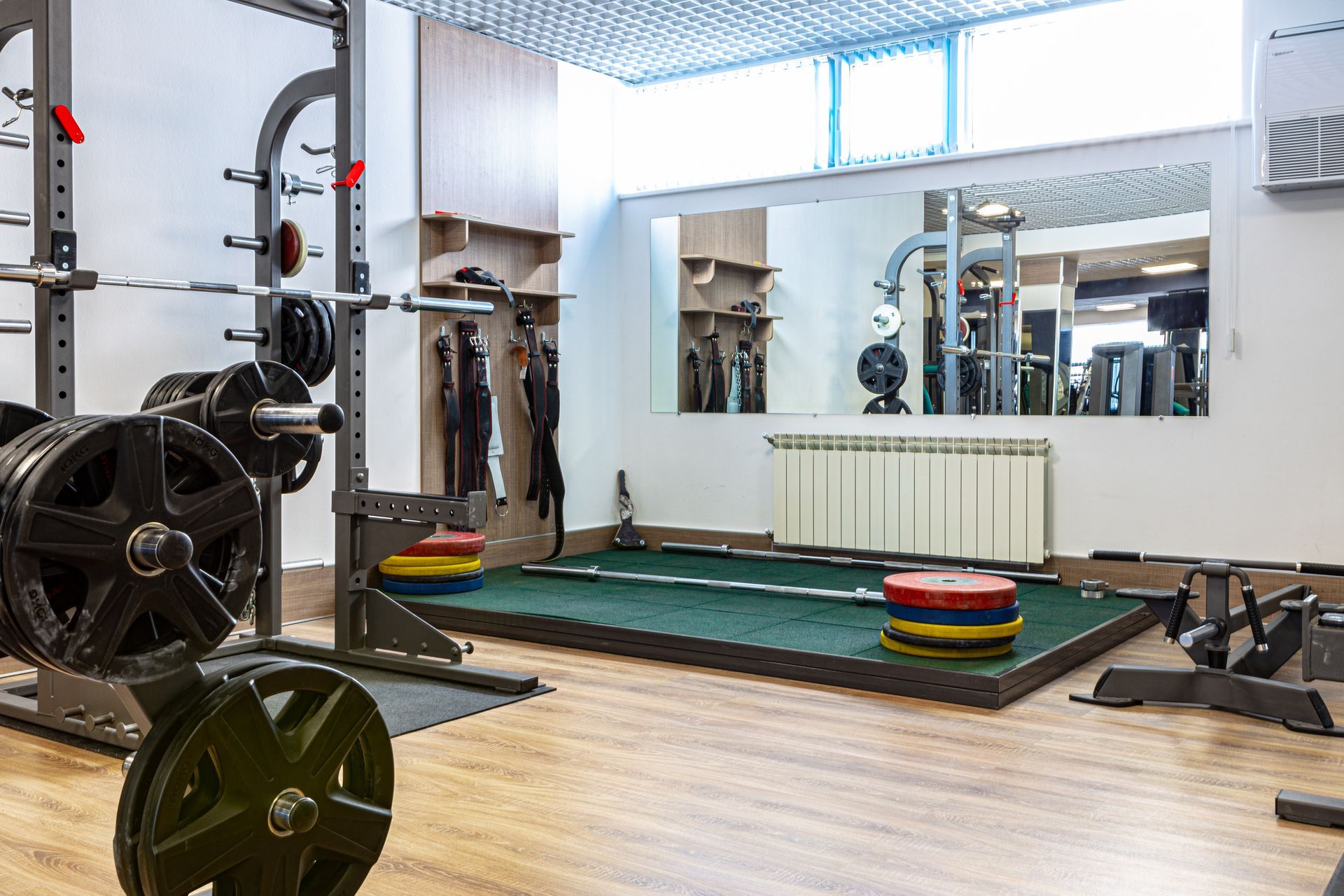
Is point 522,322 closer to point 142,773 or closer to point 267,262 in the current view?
point 267,262

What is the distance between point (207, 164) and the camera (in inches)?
204

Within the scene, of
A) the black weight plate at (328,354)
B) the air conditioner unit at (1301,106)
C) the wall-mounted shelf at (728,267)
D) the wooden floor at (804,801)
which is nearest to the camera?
the wooden floor at (804,801)

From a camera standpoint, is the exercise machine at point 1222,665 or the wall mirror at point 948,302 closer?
the exercise machine at point 1222,665

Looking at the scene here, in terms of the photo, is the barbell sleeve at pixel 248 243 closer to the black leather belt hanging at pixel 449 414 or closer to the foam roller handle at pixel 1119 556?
the black leather belt hanging at pixel 449 414

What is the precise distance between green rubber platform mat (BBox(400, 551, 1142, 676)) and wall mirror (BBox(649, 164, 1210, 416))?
1.11 meters

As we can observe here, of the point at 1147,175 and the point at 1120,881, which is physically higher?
the point at 1147,175

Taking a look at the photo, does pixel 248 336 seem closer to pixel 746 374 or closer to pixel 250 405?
pixel 250 405

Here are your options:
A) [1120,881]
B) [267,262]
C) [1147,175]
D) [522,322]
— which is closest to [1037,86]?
[1147,175]

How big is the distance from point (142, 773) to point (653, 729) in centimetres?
214

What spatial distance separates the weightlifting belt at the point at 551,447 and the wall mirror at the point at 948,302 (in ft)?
2.94

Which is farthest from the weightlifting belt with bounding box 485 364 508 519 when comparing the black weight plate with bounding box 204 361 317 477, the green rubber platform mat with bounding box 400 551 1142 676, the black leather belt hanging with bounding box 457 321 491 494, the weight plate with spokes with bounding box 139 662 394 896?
the weight plate with spokes with bounding box 139 662 394 896

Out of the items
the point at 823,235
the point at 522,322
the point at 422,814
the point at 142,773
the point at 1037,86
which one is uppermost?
the point at 1037,86

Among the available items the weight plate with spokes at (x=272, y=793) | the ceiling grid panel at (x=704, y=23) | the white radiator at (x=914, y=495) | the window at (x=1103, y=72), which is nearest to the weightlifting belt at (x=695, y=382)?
the white radiator at (x=914, y=495)

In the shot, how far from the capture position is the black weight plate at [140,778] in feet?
5.90
